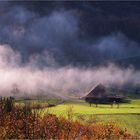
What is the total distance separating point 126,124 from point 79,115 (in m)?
25.0

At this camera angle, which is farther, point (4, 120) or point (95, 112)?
point (95, 112)


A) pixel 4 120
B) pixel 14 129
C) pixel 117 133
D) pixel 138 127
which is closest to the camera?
pixel 14 129

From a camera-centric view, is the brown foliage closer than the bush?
No

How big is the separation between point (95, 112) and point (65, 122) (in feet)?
122

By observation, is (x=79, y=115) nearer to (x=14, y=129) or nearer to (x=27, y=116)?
(x=27, y=116)

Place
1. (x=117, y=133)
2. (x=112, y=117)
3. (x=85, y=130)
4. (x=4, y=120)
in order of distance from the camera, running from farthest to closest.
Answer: (x=112, y=117) → (x=85, y=130) → (x=117, y=133) → (x=4, y=120)

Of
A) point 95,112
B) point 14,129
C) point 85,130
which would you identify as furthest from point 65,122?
point 14,129

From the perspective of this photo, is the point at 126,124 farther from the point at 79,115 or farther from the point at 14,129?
the point at 14,129

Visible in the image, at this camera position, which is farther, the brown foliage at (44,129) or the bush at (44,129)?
the brown foliage at (44,129)

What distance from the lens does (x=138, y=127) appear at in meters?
165

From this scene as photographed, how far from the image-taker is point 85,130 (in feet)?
497

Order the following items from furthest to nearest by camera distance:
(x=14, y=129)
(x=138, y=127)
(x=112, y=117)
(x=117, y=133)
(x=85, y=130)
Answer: (x=112, y=117) < (x=138, y=127) < (x=85, y=130) < (x=117, y=133) < (x=14, y=129)

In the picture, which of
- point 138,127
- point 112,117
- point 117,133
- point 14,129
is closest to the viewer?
point 14,129

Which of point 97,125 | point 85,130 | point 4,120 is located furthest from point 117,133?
point 4,120
